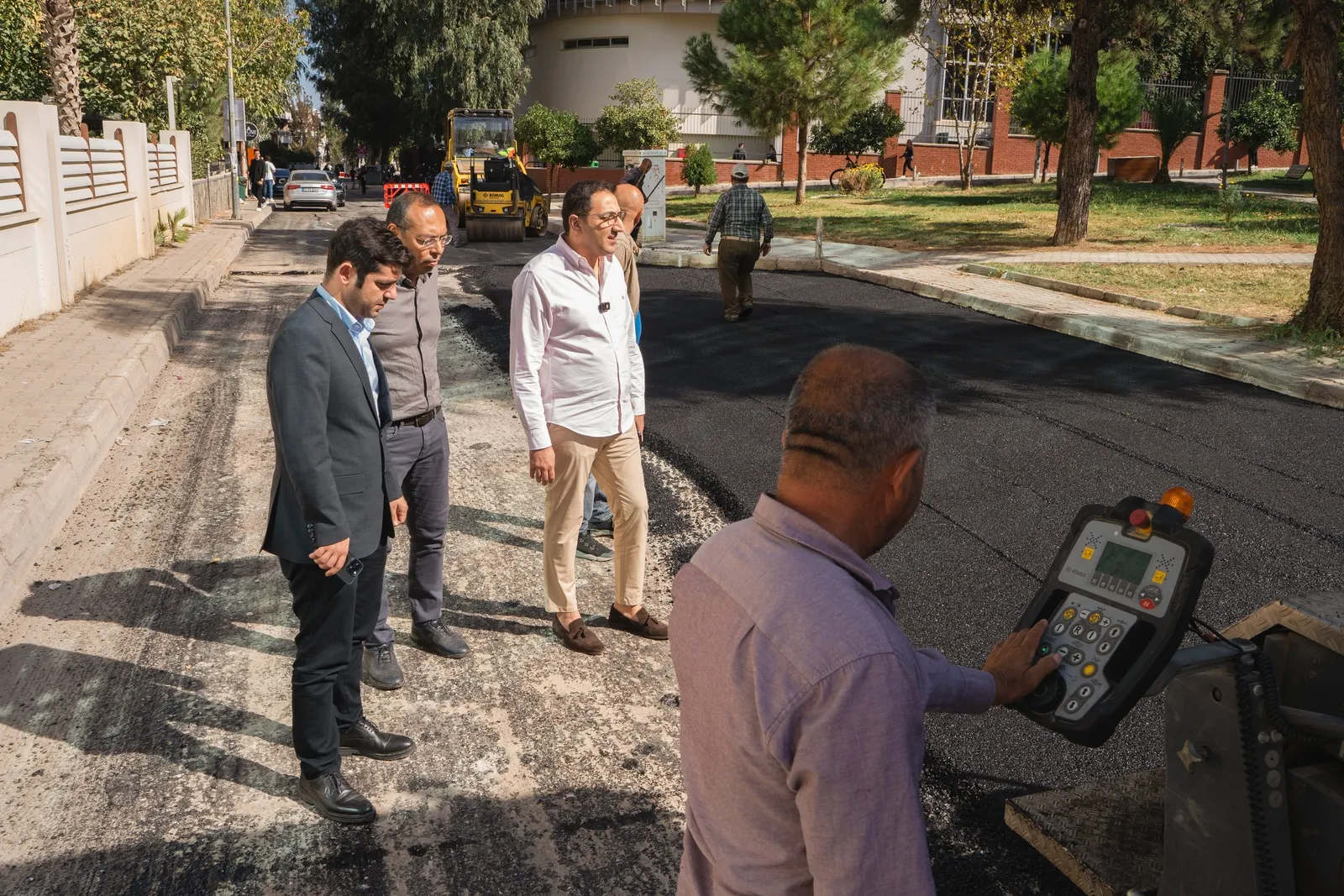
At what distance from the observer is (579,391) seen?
476 cm

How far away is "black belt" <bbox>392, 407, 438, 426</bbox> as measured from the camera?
454 cm

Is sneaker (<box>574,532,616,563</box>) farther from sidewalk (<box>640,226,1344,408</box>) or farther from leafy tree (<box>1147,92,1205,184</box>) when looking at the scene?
leafy tree (<box>1147,92,1205,184</box>)

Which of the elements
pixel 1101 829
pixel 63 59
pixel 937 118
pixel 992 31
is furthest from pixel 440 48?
pixel 1101 829

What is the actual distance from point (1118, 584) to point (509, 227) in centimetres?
2304

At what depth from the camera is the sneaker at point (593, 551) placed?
6133 millimetres

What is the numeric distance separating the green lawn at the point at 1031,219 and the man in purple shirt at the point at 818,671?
19.6 meters

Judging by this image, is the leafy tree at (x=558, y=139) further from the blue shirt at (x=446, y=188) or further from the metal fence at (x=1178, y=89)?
the metal fence at (x=1178, y=89)

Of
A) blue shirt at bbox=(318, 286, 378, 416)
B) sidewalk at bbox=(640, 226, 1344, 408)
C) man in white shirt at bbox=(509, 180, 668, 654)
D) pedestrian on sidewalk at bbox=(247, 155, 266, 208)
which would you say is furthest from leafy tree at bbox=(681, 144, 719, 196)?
blue shirt at bbox=(318, 286, 378, 416)

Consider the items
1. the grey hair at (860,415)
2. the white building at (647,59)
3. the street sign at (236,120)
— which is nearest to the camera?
the grey hair at (860,415)

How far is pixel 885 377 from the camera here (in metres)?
1.66

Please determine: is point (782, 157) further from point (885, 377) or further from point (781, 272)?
point (885, 377)

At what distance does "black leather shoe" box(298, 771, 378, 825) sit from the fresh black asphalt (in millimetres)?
1812

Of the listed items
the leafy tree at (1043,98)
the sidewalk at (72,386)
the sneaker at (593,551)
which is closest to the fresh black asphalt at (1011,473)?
the sneaker at (593,551)

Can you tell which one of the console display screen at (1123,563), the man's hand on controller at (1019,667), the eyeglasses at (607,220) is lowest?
the man's hand on controller at (1019,667)
